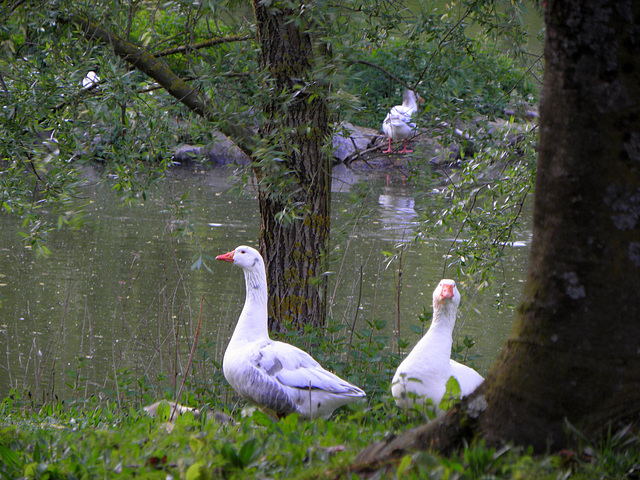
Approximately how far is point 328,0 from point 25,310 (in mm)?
5893

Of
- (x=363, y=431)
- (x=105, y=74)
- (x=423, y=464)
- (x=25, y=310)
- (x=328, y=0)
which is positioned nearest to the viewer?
(x=423, y=464)

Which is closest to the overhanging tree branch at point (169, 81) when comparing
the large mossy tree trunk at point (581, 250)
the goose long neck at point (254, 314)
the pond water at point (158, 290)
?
the pond water at point (158, 290)

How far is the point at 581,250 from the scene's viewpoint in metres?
2.51

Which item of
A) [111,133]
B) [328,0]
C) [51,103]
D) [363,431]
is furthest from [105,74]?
[363,431]

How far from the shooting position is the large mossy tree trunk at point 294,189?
5832 mm

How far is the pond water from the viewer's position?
6.14 m

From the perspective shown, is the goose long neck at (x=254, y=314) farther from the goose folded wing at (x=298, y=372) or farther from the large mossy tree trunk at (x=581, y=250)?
the large mossy tree trunk at (x=581, y=250)

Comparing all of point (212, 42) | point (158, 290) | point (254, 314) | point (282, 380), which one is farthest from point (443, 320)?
point (158, 290)

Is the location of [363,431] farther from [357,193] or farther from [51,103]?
[51,103]

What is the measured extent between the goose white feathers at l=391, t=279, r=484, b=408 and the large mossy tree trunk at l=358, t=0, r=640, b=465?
1711 millimetres

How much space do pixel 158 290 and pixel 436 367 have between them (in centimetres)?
572

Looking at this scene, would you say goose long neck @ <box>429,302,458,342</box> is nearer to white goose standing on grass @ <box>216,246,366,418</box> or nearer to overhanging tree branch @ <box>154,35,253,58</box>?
white goose standing on grass @ <box>216,246,366,418</box>

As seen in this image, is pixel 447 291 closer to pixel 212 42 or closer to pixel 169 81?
pixel 169 81

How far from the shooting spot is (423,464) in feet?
8.00
